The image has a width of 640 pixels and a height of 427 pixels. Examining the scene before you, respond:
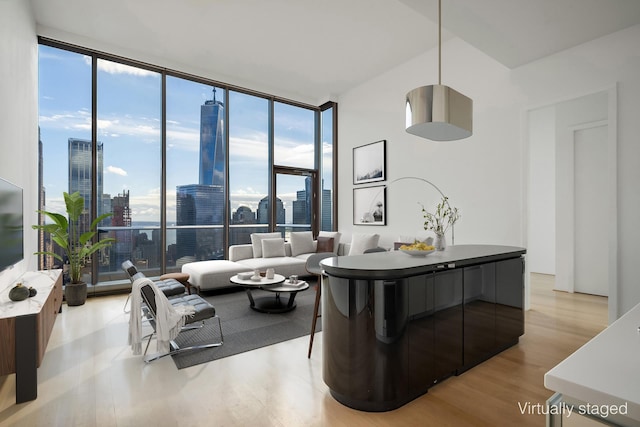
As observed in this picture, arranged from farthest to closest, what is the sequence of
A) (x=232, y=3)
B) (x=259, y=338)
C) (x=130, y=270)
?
(x=232, y=3) → (x=259, y=338) → (x=130, y=270)

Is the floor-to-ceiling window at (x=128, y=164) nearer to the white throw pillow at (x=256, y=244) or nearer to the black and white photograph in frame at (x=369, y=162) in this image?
the white throw pillow at (x=256, y=244)

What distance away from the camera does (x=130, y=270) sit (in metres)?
3.06

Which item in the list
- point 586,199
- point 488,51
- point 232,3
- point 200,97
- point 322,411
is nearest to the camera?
point 322,411

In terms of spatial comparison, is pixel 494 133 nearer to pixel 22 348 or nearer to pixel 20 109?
pixel 22 348

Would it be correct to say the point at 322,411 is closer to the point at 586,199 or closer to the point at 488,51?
the point at 488,51

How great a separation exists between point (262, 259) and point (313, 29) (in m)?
3.77

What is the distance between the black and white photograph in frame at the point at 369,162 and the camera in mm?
6207

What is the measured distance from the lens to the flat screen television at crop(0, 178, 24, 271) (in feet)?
9.09

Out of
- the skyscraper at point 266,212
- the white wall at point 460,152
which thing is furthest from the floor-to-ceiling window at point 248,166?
the white wall at point 460,152

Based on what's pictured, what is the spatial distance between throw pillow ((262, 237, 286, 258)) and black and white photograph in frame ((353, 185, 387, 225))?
162 centimetres

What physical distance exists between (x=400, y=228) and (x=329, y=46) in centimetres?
320

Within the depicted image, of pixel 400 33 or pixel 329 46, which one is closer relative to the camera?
pixel 400 33

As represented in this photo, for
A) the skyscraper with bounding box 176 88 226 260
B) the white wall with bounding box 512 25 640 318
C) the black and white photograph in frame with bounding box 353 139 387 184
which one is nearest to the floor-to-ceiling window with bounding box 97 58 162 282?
the skyscraper with bounding box 176 88 226 260

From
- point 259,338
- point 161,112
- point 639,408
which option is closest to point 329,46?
point 161,112
